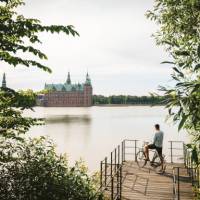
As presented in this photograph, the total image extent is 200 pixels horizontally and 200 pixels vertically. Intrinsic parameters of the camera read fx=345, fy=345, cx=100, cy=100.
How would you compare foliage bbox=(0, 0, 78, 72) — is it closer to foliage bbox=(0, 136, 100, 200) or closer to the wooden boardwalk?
foliage bbox=(0, 136, 100, 200)

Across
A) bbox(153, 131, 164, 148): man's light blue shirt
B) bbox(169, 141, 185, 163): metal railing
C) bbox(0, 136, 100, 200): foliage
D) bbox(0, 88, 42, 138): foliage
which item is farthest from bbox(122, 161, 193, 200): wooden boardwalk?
bbox(0, 88, 42, 138): foliage

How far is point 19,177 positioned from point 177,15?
23.3 ft

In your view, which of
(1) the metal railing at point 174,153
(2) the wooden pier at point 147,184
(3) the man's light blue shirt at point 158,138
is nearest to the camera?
(2) the wooden pier at point 147,184

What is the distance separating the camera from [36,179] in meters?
9.12

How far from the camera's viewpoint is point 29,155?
9836 millimetres

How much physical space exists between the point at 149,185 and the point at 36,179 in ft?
16.3

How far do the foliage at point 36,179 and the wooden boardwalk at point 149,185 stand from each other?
2.18 metres

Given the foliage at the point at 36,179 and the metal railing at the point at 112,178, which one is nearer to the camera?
the foliage at the point at 36,179

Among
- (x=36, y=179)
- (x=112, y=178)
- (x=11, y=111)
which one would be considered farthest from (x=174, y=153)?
(x=11, y=111)

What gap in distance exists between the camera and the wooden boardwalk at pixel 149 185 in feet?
37.2

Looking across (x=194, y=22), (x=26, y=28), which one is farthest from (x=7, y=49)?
(x=194, y=22)

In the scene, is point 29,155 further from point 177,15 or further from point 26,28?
point 177,15

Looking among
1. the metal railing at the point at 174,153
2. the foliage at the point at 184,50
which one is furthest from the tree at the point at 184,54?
the metal railing at the point at 174,153

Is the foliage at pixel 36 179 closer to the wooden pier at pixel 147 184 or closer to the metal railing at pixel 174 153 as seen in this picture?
the wooden pier at pixel 147 184
